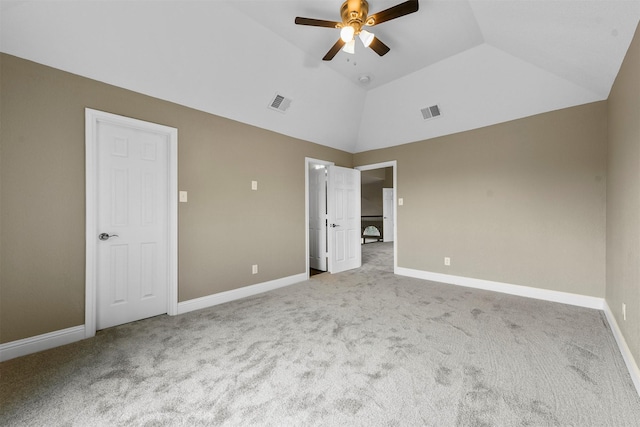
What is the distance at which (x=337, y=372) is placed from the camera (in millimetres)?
1892

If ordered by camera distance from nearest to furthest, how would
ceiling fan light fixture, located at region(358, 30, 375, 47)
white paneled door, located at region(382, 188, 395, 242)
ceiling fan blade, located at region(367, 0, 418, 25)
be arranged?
ceiling fan blade, located at region(367, 0, 418, 25)
ceiling fan light fixture, located at region(358, 30, 375, 47)
white paneled door, located at region(382, 188, 395, 242)

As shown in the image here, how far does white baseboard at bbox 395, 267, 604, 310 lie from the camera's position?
3.15 metres

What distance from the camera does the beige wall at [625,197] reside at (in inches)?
72.1

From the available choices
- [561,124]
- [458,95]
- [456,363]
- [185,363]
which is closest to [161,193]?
[185,363]

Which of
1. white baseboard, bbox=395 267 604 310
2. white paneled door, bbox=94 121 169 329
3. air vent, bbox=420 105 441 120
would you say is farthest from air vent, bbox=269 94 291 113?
white baseboard, bbox=395 267 604 310

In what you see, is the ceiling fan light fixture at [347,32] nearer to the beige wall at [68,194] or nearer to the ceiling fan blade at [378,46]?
the ceiling fan blade at [378,46]

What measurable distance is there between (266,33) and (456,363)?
12.0 feet

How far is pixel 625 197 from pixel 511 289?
1943 millimetres

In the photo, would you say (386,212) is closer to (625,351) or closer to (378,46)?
(378,46)

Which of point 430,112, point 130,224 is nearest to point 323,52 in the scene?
point 430,112

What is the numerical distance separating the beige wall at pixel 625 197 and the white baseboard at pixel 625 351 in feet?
0.17

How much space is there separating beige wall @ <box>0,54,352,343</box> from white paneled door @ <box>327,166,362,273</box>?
1736 millimetres

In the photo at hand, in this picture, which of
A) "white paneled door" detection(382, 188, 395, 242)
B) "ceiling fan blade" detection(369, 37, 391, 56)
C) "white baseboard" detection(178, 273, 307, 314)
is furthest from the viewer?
"white paneled door" detection(382, 188, 395, 242)

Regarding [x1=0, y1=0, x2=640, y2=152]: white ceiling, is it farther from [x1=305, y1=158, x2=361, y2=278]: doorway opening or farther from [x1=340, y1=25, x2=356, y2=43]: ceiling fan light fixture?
[x1=305, y1=158, x2=361, y2=278]: doorway opening
